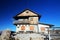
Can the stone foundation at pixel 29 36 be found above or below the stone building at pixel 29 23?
below

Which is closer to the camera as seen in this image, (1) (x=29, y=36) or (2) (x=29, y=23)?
(1) (x=29, y=36)

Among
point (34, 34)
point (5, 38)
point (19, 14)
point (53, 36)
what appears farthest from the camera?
point (19, 14)

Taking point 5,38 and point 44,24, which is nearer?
point 5,38

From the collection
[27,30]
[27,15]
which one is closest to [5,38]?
[27,30]

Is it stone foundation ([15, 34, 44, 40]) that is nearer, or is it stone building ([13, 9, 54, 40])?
stone foundation ([15, 34, 44, 40])

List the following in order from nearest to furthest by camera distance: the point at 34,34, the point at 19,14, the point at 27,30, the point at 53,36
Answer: the point at 53,36
the point at 34,34
the point at 27,30
the point at 19,14

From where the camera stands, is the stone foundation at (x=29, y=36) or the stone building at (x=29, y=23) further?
the stone building at (x=29, y=23)

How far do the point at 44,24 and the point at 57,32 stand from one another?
12802 millimetres

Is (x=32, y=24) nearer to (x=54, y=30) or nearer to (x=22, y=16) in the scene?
Result: (x=22, y=16)

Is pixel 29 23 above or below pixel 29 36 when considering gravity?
above

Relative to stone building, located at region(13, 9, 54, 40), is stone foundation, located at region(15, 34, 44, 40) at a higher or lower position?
lower

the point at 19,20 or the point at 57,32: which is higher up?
the point at 19,20

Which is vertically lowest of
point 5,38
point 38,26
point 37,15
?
point 5,38

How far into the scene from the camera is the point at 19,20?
70.1m
